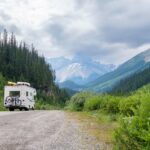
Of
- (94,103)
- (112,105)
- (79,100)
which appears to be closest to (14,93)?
(79,100)

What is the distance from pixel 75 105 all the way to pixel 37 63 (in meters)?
111

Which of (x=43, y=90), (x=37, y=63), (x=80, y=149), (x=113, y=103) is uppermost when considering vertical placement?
(x=37, y=63)

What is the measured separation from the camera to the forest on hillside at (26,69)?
448 ft

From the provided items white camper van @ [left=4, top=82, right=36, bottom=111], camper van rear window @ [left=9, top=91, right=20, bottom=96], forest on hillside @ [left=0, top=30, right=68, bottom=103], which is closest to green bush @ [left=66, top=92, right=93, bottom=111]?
white camper van @ [left=4, top=82, right=36, bottom=111]

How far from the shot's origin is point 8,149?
38.4ft

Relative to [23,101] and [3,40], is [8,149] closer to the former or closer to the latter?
[23,101]

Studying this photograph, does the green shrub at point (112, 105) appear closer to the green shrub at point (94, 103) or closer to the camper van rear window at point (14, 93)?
the green shrub at point (94, 103)

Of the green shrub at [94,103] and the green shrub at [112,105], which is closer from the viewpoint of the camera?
the green shrub at [112,105]

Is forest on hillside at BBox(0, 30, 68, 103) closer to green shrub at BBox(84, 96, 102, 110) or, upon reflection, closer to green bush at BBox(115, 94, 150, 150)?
green shrub at BBox(84, 96, 102, 110)

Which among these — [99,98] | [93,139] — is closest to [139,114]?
[93,139]

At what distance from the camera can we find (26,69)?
144 metres

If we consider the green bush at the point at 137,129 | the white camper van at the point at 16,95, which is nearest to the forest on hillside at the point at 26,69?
the white camper van at the point at 16,95

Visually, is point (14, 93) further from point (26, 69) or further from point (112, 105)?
point (26, 69)

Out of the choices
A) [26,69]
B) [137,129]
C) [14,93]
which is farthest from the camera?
[26,69]
